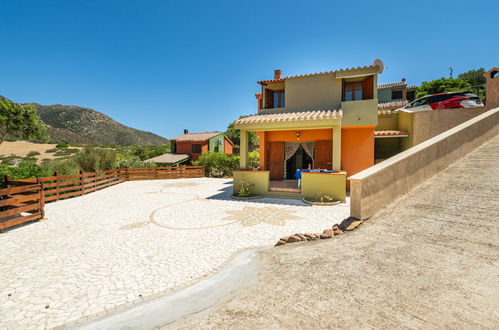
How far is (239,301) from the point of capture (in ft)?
9.71

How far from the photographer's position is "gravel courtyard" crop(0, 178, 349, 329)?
3250 mm

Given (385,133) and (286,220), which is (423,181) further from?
(385,133)

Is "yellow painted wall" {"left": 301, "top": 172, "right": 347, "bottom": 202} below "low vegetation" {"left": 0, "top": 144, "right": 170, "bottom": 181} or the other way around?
below

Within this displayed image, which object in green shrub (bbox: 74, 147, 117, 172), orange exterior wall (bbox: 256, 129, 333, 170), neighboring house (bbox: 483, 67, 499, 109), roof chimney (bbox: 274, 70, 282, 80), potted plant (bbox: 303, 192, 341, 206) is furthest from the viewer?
green shrub (bbox: 74, 147, 117, 172)

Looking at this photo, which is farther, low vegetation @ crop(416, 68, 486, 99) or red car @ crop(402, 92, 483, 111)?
low vegetation @ crop(416, 68, 486, 99)

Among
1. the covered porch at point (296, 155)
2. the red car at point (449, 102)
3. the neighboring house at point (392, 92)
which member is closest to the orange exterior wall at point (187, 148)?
the covered porch at point (296, 155)

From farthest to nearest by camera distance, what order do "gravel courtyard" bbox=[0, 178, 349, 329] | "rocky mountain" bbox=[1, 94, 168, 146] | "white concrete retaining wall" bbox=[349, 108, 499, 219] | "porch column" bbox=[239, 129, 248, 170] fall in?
"rocky mountain" bbox=[1, 94, 168, 146] < "porch column" bbox=[239, 129, 248, 170] < "white concrete retaining wall" bbox=[349, 108, 499, 219] < "gravel courtyard" bbox=[0, 178, 349, 329]

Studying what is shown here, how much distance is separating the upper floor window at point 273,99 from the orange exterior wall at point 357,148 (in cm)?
441

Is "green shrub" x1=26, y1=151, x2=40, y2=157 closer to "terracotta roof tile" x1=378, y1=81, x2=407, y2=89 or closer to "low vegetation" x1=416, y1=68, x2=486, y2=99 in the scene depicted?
"terracotta roof tile" x1=378, y1=81, x2=407, y2=89

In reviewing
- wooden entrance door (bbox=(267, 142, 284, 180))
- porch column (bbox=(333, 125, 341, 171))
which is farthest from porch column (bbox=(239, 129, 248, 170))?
porch column (bbox=(333, 125, 341, 171))

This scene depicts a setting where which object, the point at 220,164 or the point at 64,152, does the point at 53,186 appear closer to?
the point at 220,164

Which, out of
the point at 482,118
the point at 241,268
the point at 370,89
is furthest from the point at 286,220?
the point at 370,89

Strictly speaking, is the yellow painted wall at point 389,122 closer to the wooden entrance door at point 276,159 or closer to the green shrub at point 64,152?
the wooden entrance door at point 276,159

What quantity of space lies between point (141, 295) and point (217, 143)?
3201 centimetres
